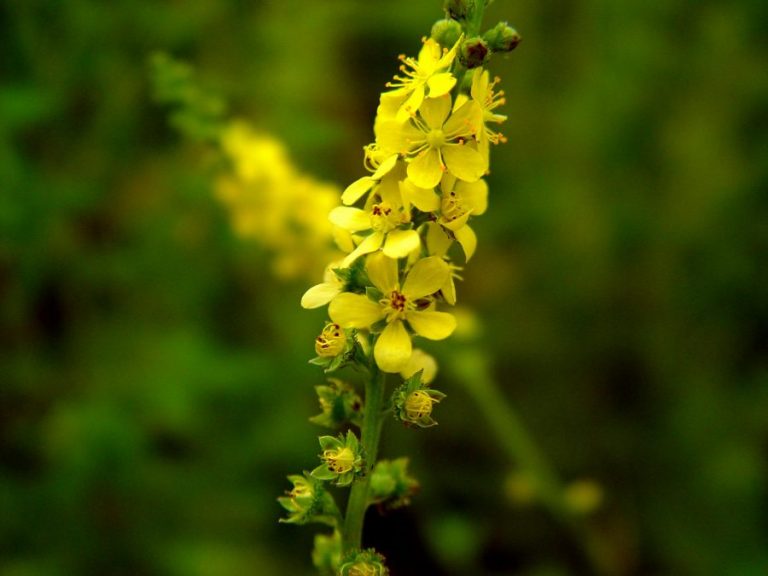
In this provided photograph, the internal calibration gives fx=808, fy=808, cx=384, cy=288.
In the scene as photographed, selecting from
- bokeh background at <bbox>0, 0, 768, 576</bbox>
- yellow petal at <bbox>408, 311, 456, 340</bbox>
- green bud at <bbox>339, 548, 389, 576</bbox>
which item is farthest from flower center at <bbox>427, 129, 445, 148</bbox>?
bokeh background at <bbox>0, 0, 768, 576</bbox>

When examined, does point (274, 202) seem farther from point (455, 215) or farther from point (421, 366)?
point (455, 215)

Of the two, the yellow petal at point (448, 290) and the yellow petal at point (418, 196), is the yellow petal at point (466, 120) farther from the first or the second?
the yellow petal at point (448, 290)

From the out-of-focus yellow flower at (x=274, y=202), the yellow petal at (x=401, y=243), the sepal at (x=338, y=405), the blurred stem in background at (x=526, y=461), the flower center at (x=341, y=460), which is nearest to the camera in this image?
the yellow petal at (x=401, y=243)

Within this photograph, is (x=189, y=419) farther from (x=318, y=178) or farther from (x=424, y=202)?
(x=424, y=202)

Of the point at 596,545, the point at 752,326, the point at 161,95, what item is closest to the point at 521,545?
the point at 596,545

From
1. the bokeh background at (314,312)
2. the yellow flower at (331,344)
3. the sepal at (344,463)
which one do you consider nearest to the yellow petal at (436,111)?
the yellow flower at (331,344)

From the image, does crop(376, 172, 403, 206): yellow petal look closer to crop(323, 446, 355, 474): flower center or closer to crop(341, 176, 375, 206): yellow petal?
crop(341, 176, 375, 206): yellow petal

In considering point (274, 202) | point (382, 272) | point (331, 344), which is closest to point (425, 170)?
point (382, 272)
